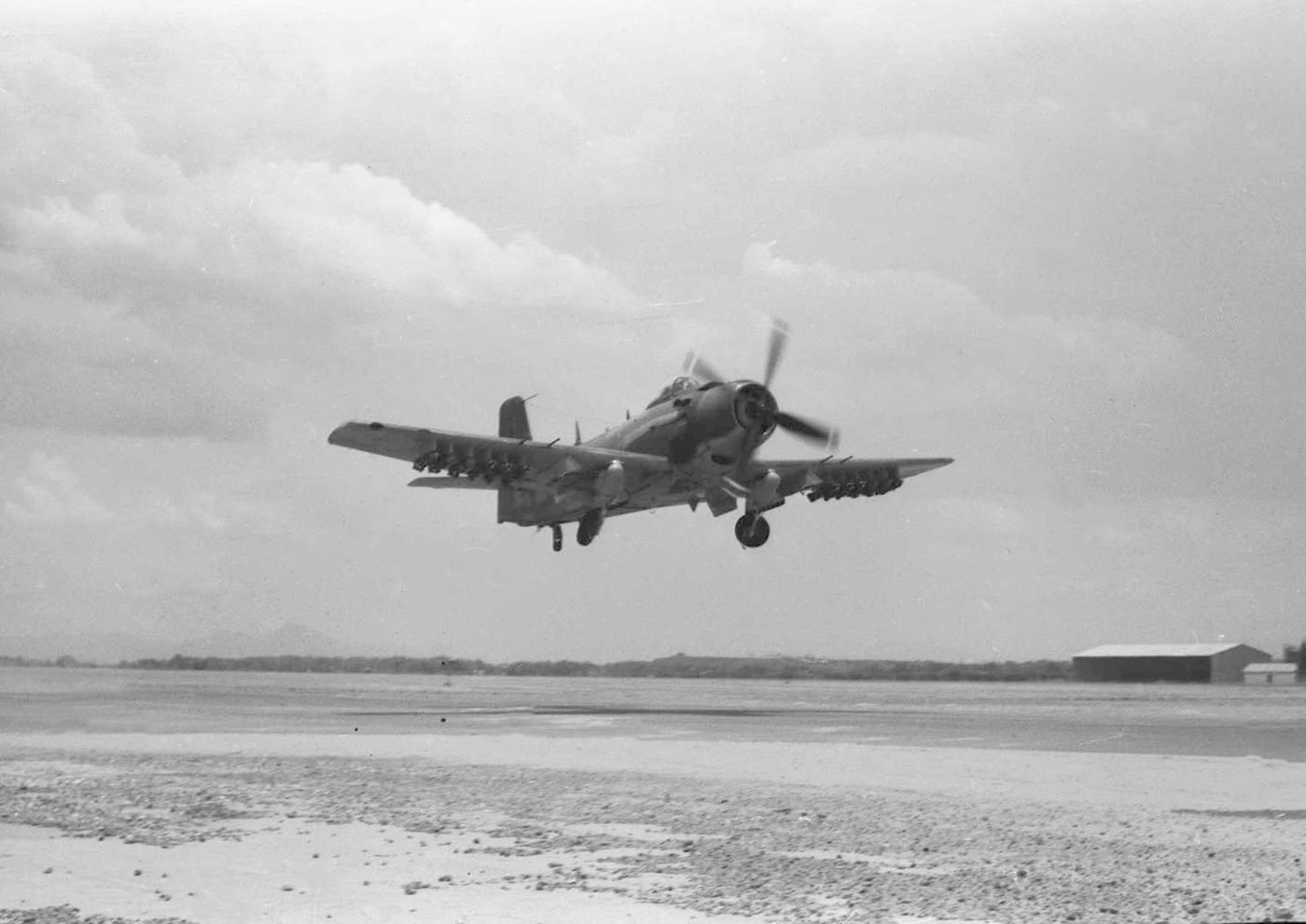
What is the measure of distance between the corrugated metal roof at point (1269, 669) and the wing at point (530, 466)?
53207 millimetres

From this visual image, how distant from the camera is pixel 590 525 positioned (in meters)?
47.2

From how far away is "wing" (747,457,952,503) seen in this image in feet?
155

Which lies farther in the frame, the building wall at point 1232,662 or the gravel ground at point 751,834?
the building wall at point 1232,662

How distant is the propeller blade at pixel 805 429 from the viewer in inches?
1676

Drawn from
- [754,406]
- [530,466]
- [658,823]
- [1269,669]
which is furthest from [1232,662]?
[658,823]

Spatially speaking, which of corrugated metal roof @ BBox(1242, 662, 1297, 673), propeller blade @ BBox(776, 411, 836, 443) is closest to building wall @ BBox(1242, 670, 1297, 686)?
corrugated metal roof @ BBox(1242, 662, 1297, 673)

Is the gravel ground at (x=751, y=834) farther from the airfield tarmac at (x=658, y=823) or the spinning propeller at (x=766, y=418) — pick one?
the spinning propeller at (x=766, y=418)

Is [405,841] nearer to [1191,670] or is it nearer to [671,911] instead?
[671,911]

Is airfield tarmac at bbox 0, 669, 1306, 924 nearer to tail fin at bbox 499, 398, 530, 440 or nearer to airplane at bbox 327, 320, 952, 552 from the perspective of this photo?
airplane at bbox 327, 320, 952, 552

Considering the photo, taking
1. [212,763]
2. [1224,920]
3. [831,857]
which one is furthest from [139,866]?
[1224,920]

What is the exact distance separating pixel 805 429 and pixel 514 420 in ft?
57.1

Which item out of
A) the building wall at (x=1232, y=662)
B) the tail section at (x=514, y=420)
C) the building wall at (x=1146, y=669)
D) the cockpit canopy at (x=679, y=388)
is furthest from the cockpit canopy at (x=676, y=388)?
the building wall at (x=1232, y=662)

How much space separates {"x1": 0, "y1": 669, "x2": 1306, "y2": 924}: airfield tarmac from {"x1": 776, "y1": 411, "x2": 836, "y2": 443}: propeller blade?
1342 cm

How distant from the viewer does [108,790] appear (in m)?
19.2
